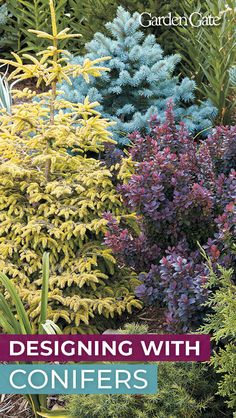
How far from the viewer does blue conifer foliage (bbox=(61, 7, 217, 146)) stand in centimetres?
477

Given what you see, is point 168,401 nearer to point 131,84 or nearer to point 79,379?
point 79,379

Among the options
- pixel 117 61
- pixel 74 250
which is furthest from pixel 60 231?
pixel 117 61

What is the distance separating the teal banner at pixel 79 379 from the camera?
9.31ft

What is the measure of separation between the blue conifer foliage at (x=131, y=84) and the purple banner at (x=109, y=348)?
1882 mm

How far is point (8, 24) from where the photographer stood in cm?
673

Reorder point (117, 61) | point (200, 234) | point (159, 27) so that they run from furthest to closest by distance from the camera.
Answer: point (159, 27) → point (117, 61) → point (200, 234)

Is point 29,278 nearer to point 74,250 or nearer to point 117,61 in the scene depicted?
point 74,250

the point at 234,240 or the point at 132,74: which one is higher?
the point at 132,74

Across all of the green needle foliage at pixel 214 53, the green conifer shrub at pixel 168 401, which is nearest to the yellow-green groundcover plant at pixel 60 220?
the green conifer shrub at pixel 168 401

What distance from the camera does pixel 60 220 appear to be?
3.66 meters

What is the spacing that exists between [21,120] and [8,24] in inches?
126

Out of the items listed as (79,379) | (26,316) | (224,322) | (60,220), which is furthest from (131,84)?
(224,322)

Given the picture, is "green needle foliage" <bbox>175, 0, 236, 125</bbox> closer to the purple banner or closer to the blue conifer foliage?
the blue conifer foliage

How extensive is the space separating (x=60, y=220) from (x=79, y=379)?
3.06 feet
